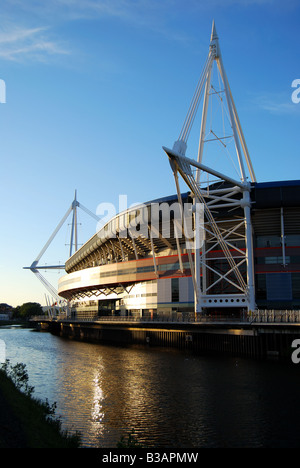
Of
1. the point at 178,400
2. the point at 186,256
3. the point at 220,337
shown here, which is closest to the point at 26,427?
the point at 178,400

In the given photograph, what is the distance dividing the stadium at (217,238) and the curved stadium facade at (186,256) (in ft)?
0.44

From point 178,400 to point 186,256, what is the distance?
132 ft

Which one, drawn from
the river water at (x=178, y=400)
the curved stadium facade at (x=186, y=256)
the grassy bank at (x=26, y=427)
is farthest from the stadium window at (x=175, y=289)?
the grassy bank at (x=26, y=427)

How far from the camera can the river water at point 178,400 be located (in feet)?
62.4

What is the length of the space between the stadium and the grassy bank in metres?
32.2

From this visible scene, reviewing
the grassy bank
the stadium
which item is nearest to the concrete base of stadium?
the stadium

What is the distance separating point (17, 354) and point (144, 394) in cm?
3058

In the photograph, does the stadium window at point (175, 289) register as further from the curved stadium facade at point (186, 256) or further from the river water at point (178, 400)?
the river water at point (178, 400)

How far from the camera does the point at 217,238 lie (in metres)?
53.8

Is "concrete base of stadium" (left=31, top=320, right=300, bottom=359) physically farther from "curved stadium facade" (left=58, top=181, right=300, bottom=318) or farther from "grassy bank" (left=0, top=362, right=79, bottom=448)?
"grassy bank" (left=0, top=362, right=79, bottom=448)

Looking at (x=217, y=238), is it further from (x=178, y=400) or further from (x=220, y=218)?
A: (x=178, y=400)

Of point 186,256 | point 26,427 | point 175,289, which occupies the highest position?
point 186,256
